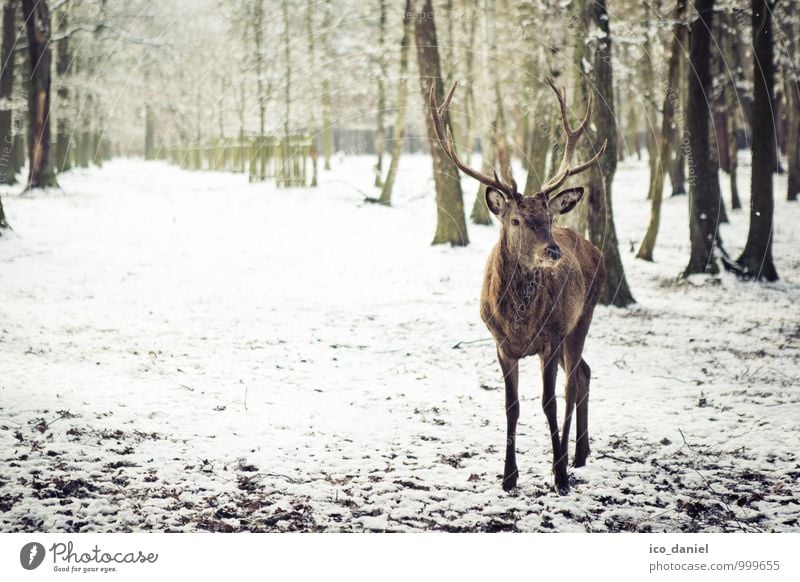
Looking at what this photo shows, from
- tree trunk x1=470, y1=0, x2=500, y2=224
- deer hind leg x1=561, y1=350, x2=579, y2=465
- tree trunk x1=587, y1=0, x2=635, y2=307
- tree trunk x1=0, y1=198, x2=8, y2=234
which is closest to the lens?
deer hind leg x1=561, y1=350, x2=579, y2=465

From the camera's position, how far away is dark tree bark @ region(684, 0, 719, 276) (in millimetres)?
9289

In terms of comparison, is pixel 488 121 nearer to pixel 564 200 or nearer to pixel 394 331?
pixel 394 331

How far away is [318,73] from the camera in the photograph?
562 inches

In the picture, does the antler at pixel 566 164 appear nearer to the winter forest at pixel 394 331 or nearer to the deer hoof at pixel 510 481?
the winter forest at pixel 394 331

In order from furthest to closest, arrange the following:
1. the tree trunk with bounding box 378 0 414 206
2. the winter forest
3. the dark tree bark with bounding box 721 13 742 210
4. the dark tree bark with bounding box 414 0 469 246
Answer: the tree trunk with bounding box 378 0 414 206, the dark tree bark with bounding box 721 13 742 210, the dark tree bark with bounding box 414 0 469 246, the winter forest

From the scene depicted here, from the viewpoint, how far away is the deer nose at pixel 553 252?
3906 mm

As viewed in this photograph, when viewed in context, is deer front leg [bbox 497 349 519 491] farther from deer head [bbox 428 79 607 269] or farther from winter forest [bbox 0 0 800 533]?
deer head [bbox 428 79 607 269]

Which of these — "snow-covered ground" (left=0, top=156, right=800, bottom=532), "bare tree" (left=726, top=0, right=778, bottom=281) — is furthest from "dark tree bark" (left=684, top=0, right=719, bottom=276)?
"bare tree" (left=726, top=0, right=778, bottom=281)

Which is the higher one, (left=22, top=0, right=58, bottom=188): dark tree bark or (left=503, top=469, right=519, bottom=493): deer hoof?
(left=22, top=0, right=58, bottom=188): dark tree bark

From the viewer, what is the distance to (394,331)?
24.8 ft

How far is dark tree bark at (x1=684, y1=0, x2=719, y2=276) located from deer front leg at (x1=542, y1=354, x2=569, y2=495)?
5636mm

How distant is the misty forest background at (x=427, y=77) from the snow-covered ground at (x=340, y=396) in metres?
1.06

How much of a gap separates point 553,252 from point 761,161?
5.16m
